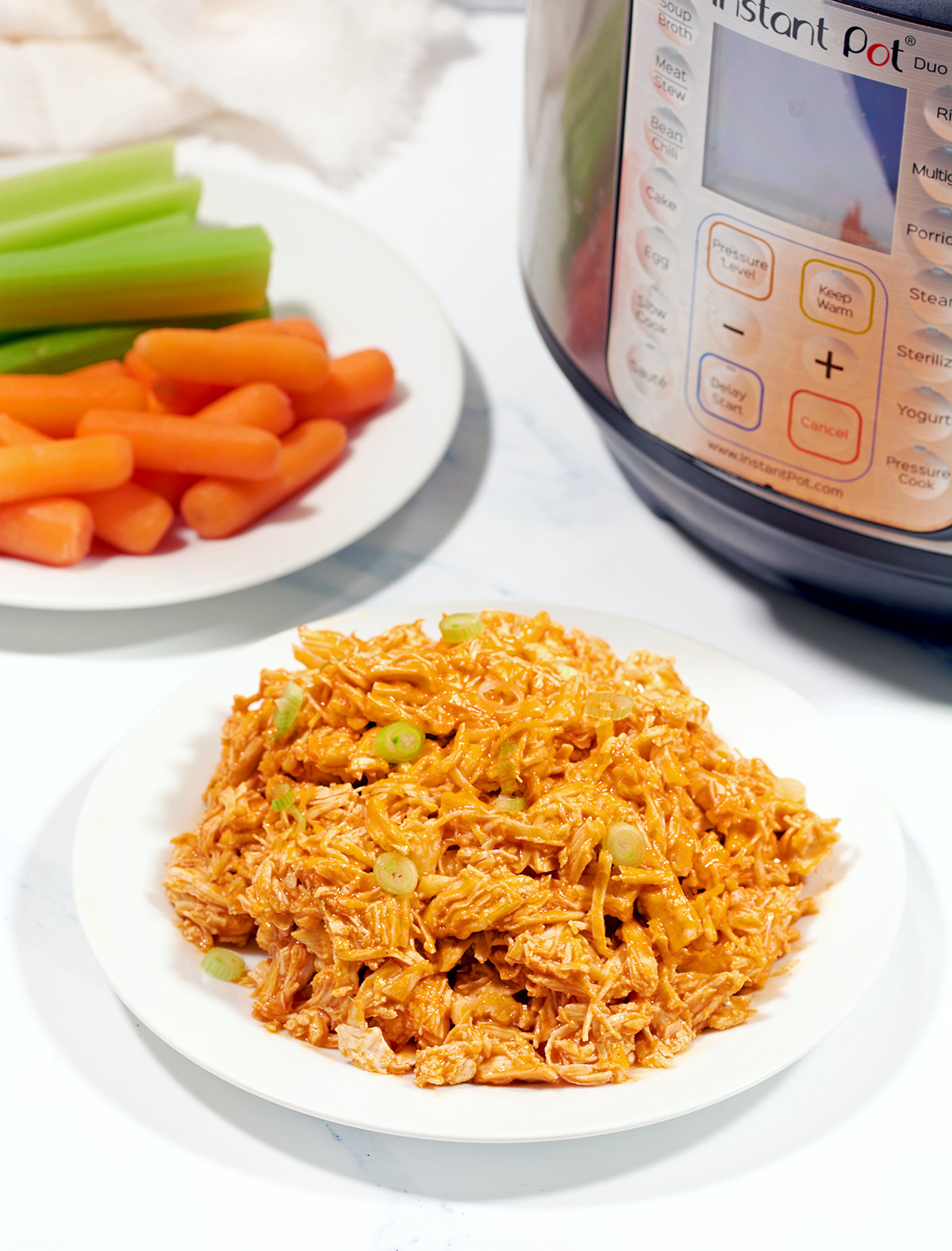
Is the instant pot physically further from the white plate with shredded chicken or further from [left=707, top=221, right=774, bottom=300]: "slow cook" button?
the white plate with shredded chicken

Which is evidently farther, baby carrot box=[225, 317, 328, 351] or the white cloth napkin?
the white cloth napkin

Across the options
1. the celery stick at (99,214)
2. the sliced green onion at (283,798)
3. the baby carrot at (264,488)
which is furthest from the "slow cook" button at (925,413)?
the celery stick at (99,214)

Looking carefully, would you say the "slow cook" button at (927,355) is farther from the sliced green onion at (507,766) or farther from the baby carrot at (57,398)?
the baby carrot at (57,398)

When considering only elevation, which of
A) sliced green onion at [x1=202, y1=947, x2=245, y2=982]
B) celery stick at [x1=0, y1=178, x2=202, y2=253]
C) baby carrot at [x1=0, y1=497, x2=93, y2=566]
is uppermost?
celery stick at [x1=0, y1=178, x2=202, y2=253]

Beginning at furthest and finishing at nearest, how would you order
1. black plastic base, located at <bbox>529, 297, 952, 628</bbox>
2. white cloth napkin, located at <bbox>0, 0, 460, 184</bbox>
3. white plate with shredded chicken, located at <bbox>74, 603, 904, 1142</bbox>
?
white cloth napkin, located at <bbox>0, 0, 460, 184</bbox> → black plastic base, located at <bbox>529, 297, 952, 628</bbox> → white plate with shredded chicken, located at <bbox>74, 603, 904, 1142</bbox>

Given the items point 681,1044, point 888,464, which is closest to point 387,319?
point 888,464

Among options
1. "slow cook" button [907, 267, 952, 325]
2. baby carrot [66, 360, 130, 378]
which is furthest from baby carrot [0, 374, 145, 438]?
"slow cook" button [907, 267, 952, 325]

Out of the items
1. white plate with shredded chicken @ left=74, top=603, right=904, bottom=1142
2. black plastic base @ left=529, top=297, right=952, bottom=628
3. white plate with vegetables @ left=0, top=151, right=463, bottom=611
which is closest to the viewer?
white plate with shredded chicken @ left=74, top=603, right=904, bottom=1142
